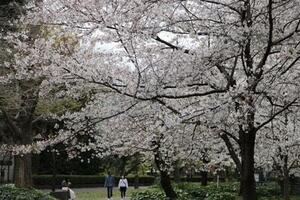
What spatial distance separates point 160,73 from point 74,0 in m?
1.63

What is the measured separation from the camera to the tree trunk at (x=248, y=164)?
7.44 metres

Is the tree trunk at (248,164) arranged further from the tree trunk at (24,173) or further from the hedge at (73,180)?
the hedge at (73,180)

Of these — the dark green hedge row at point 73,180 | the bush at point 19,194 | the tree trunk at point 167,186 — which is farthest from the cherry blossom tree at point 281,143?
the dark green hedge row at point 73,180

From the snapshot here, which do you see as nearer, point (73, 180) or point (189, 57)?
point (189, 57)

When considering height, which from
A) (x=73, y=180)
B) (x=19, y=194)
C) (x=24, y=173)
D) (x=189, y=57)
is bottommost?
(x=19, y=194)

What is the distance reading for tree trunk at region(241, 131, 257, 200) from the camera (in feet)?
24.4

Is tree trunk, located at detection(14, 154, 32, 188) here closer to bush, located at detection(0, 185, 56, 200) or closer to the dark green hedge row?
bush, located at detection(0, 185, 56, 200)

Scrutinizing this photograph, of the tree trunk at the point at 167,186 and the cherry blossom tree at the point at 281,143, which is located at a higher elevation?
the cherry blossom tree at the point at 281,143

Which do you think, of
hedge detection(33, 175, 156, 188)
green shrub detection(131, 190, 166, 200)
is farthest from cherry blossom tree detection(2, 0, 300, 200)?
hedge detection(33, 175, 156, 188)

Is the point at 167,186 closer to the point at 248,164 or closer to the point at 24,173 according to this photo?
the point at 24,173

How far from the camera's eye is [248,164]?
295 inches

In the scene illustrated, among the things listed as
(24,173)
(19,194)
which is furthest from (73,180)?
(19,194)

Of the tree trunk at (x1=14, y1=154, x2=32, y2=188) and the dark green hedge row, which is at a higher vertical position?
the tree trunk at (x1=14, y1=154, x2=32, y2=188)

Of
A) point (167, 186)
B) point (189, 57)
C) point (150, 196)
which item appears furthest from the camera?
point (150, 196)
